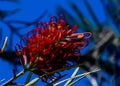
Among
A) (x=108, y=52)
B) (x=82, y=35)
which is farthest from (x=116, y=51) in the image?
(x=82, y=35)

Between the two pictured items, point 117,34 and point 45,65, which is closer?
point 45,65

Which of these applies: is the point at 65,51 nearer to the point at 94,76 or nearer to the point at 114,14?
the point at 94,76

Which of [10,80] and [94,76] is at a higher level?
[10,80]

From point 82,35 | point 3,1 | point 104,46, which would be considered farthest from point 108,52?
point 82,35

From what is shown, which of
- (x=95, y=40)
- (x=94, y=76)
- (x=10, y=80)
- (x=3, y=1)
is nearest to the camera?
(x=10, y=80)

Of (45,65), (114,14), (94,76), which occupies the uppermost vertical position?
(45,65)

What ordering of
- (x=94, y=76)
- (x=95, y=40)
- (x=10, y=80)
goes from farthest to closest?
1. (x=95, y=40)
2. (x=94, y=76)
3. (x=10, y=80)
